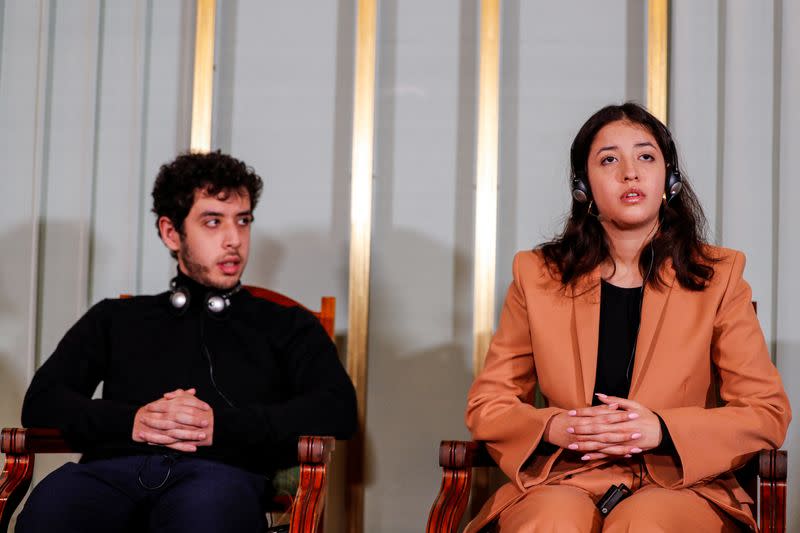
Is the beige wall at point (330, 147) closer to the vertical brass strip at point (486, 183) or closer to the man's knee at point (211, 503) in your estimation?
the vertical brass strip at point (486, 183)

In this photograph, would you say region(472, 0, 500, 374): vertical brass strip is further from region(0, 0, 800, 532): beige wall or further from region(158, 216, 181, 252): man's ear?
region(158, 216, 181, 252): man's ear

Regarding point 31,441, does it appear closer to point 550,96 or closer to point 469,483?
point 469,483

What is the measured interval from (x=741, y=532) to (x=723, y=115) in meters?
→ 1.55

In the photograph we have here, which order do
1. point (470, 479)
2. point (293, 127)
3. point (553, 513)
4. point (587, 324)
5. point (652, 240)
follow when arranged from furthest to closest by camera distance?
point (293, 127) → point (652, 240) → point (587, 324) → point (470, 479) → point (553, 513)

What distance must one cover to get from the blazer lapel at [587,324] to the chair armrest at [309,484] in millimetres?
654

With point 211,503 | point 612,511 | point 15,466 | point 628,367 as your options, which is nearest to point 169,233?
point 15,466

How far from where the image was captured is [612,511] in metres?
2.12

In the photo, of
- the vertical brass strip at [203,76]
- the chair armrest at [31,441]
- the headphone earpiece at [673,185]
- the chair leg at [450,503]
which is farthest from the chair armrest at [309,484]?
the vertical brass strip at [203,76]

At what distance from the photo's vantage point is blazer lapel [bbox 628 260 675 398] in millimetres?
2354

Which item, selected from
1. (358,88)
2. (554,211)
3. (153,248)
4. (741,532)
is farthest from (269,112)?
(741,532)

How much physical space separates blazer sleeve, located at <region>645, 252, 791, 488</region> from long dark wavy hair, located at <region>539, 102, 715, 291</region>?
0.09 meters

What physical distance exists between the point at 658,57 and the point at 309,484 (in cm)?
192

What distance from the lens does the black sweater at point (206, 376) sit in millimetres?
2453

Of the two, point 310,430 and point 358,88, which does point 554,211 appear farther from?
point 310,430
